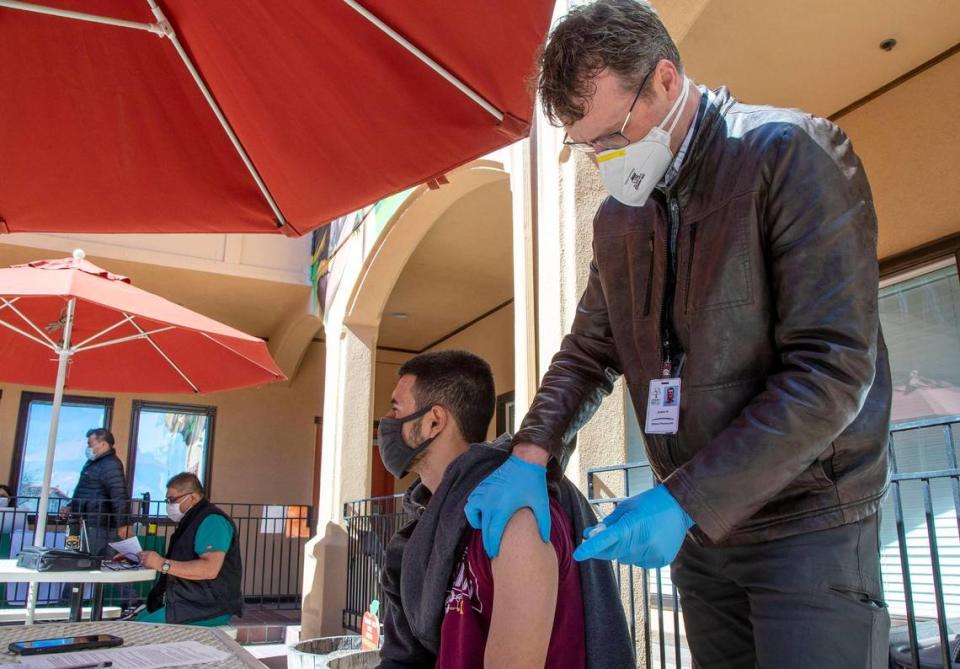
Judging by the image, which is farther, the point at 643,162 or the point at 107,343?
the point at 107,343

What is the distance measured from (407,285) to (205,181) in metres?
7.84

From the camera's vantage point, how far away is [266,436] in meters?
13.9

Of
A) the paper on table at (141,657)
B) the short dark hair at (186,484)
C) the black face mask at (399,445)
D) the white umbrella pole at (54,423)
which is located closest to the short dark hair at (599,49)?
the black face mask at (399,445)

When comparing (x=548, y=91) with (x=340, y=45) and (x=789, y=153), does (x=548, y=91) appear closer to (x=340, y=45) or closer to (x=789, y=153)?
(x=789, y=153)

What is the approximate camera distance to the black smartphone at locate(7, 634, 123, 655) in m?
1.60

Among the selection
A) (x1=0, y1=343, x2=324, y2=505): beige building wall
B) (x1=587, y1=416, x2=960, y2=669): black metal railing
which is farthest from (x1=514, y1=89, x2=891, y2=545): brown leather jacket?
(x1=0, y1=343, x2=324, y2=505): beige building wall

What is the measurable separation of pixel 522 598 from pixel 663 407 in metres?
0.51

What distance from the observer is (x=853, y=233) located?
133 centimetres

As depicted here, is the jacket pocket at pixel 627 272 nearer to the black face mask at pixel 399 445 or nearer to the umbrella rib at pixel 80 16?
the black face mask at pixel 399 445

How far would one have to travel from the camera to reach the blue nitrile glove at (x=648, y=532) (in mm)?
1283

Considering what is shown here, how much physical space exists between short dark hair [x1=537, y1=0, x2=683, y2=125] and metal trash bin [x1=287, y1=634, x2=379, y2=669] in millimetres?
2399

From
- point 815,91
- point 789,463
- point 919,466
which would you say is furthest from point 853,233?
point 815,91

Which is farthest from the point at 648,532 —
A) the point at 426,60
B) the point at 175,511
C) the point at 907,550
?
the point at 175,511

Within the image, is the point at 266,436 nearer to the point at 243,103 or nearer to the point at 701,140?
the point at 243,103
